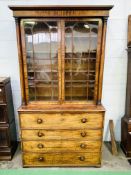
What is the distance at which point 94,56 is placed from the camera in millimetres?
2131

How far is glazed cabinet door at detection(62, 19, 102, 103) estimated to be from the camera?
2039 mm

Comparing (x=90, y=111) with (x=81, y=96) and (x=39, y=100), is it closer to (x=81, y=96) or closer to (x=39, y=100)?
(x=81, y=96)

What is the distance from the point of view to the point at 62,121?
2.19 meters

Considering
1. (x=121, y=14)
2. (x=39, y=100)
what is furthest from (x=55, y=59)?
(x=121, y=14)

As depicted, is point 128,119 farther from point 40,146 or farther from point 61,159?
point 40,146

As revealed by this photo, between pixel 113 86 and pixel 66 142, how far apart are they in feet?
3.72

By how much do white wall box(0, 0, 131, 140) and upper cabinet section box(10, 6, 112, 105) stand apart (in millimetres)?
543

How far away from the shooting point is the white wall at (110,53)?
2.42 m

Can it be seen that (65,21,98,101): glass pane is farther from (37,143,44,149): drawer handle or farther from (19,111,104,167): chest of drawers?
(37,143,44,149): drawer handle

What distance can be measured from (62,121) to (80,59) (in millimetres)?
815

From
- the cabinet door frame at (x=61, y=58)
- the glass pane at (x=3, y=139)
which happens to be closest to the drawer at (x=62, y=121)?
the cabinet door frame at (x=61, y=58)

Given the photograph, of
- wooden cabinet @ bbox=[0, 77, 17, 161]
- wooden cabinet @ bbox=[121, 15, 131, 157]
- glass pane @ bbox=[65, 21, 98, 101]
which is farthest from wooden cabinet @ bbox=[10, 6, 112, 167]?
wooden cabinet @ bbox=[121, 15, 131, 157]

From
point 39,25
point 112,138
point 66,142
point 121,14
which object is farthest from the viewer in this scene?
point 112,138

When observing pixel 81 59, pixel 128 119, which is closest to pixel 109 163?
pixel 128 119
